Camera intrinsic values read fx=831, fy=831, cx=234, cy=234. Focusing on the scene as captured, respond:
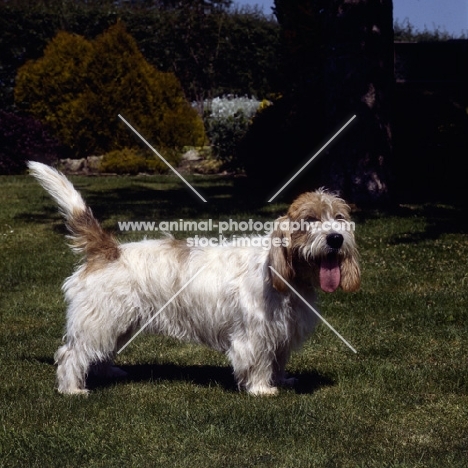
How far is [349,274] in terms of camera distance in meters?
5.16

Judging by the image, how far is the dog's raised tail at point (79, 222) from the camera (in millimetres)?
5613

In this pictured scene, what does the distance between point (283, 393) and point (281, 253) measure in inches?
39.2

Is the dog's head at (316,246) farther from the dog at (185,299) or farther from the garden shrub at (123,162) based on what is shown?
the garden shrub at (123,162)

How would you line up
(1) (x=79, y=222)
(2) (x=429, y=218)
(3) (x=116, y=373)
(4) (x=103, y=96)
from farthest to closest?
(4) (x=103, y=96) < (2) (x=429, y=218) < (3) (x=116, y=373) < (1) (x=79, y=222)

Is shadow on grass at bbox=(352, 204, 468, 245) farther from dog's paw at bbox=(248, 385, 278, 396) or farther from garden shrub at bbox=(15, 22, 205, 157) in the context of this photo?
garden shrub at bbox=(15, 22, 205, 157)

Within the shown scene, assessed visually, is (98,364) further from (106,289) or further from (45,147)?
(45,147)

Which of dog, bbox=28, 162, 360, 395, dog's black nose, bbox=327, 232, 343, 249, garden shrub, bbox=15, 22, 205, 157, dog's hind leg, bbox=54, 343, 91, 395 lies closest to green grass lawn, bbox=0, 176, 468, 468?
dog's hind leg, bbox=54, 343, 91, 395

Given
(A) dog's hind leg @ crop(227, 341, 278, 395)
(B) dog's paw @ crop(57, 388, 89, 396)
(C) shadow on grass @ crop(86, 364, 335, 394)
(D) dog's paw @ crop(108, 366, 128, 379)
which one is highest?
(A) dog's hind leg @ crop(227, 341, 278, 395)

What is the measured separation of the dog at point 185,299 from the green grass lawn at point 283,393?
0.27m

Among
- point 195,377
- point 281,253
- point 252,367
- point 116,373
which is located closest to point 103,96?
point 116,373

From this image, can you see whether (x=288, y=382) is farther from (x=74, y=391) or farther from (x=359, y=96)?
(x=359, y=96)

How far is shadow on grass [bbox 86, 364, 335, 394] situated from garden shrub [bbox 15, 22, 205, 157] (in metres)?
13.7

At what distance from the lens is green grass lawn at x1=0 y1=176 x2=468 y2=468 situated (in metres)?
4.42

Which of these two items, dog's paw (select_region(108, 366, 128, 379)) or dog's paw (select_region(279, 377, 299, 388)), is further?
dog's paw (select_region(108, 366, 128, 379))
